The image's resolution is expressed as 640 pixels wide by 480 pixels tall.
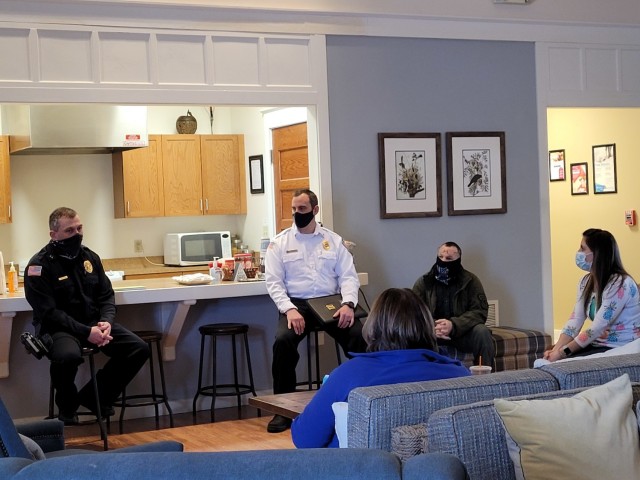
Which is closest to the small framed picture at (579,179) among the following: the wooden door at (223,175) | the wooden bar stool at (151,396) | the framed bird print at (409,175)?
the framed bird print at (409,175)

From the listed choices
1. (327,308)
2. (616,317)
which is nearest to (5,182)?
(327,308)

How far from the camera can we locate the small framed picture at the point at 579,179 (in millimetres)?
9055

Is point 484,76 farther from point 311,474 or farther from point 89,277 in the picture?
point 311,474

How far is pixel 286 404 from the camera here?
4391mm

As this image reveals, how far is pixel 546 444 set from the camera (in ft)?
8.22

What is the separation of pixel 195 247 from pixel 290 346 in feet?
11.2

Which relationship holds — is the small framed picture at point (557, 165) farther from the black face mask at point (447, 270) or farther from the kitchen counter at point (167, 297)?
the kitchen counter at point (167, 297)

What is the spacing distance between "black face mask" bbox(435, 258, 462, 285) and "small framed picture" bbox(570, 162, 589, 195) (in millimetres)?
3288

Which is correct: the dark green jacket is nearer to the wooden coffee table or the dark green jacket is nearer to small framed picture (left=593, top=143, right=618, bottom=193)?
the wooden coffee table

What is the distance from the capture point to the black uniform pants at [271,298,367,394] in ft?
19.1

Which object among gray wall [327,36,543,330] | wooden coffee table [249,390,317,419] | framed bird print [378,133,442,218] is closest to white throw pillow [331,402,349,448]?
wooden coffee table [249,390,317,419]

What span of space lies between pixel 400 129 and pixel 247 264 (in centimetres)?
149

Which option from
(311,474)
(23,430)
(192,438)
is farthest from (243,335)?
(311,474)

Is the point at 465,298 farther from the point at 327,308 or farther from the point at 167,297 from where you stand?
the point at 167,297
